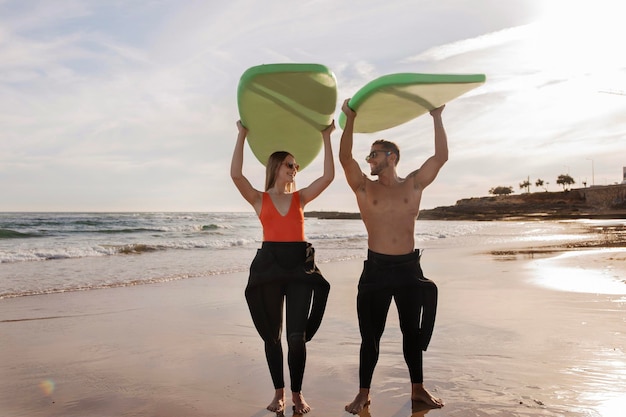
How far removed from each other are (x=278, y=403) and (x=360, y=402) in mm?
530

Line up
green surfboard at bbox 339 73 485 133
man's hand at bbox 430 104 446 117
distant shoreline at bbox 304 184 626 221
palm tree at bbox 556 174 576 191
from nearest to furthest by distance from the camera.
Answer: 1. green surfboard at bbox 339 73 485 133
2. man's hand at bbox 430 104 446 117
3. distant shoreline at bbox 304 184 626 221
4. palm tree at bbox 556 174 576 191

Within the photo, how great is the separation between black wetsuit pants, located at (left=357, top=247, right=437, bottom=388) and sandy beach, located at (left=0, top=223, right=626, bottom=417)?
0.37 metres

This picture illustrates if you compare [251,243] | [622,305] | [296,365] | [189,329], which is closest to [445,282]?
[622,305]

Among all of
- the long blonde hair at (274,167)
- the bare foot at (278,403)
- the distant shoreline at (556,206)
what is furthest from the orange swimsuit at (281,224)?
the distant shoreline at (556,206)

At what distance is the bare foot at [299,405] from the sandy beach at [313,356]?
85 mm

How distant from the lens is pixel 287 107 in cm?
375

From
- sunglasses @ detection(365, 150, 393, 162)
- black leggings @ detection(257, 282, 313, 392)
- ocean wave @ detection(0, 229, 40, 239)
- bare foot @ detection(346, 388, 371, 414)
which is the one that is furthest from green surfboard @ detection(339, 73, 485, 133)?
ocean wave @ detection(0, 229, 40, 239)

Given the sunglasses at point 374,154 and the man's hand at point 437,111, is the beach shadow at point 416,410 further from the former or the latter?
the man's hand at point 437,111

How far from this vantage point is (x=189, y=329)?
5.95 meters

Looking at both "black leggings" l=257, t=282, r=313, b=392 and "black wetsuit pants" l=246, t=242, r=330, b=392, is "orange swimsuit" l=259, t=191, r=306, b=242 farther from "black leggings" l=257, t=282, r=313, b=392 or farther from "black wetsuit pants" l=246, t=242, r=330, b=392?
"black leggings" l=257, t=282, r=313, b=392

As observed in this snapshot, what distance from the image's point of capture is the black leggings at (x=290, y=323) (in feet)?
11.1

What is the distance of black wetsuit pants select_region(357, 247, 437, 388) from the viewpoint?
3.47m

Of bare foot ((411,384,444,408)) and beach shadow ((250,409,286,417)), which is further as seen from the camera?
bare foot ((411,384,444,408))

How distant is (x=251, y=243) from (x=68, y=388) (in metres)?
18.4
